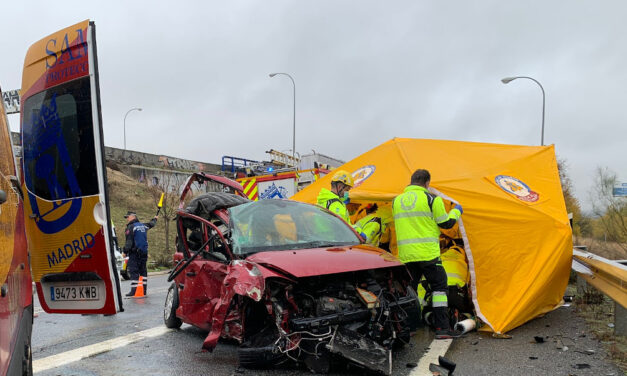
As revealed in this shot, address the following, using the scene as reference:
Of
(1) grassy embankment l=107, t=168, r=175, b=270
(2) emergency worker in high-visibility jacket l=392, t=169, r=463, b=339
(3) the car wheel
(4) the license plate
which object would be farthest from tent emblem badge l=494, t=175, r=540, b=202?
(1) grassy embankment l=107, t=168, r=175, b=270

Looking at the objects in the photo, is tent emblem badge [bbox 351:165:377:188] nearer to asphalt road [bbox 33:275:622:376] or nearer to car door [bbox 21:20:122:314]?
asphalt road [bbox 33:275:622:376]

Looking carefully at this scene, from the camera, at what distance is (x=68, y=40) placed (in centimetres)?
390

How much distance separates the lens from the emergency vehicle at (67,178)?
383cm

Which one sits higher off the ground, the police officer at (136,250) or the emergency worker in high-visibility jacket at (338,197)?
the emergency worker in high-visibility jacket at (338,197)

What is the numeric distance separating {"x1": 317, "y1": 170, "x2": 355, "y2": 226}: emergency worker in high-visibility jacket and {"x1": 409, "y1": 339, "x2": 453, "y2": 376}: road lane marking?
185cm

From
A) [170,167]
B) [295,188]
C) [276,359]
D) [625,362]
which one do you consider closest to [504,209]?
[625,362]

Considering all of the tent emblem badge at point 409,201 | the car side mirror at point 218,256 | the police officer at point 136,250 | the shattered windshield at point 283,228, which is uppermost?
the tent emblem badge at point 409,201

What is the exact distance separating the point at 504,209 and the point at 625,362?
211 cm

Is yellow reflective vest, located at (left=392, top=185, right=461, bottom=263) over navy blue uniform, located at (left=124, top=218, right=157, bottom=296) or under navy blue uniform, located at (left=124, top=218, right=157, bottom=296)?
over

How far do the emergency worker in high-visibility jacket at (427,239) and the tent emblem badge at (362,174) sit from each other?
5.58 feet

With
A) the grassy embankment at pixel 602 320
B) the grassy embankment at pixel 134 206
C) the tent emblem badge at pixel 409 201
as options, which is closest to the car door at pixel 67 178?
the tent emblem badge at pixel 409 201

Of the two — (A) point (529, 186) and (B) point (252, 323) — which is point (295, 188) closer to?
(A) point (529, 186)

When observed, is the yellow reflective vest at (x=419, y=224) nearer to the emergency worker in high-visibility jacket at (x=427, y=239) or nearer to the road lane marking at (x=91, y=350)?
the emergency worker in high-visibility jacket at (x=427, y=239)

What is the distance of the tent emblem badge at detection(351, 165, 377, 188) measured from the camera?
7.23 metres
